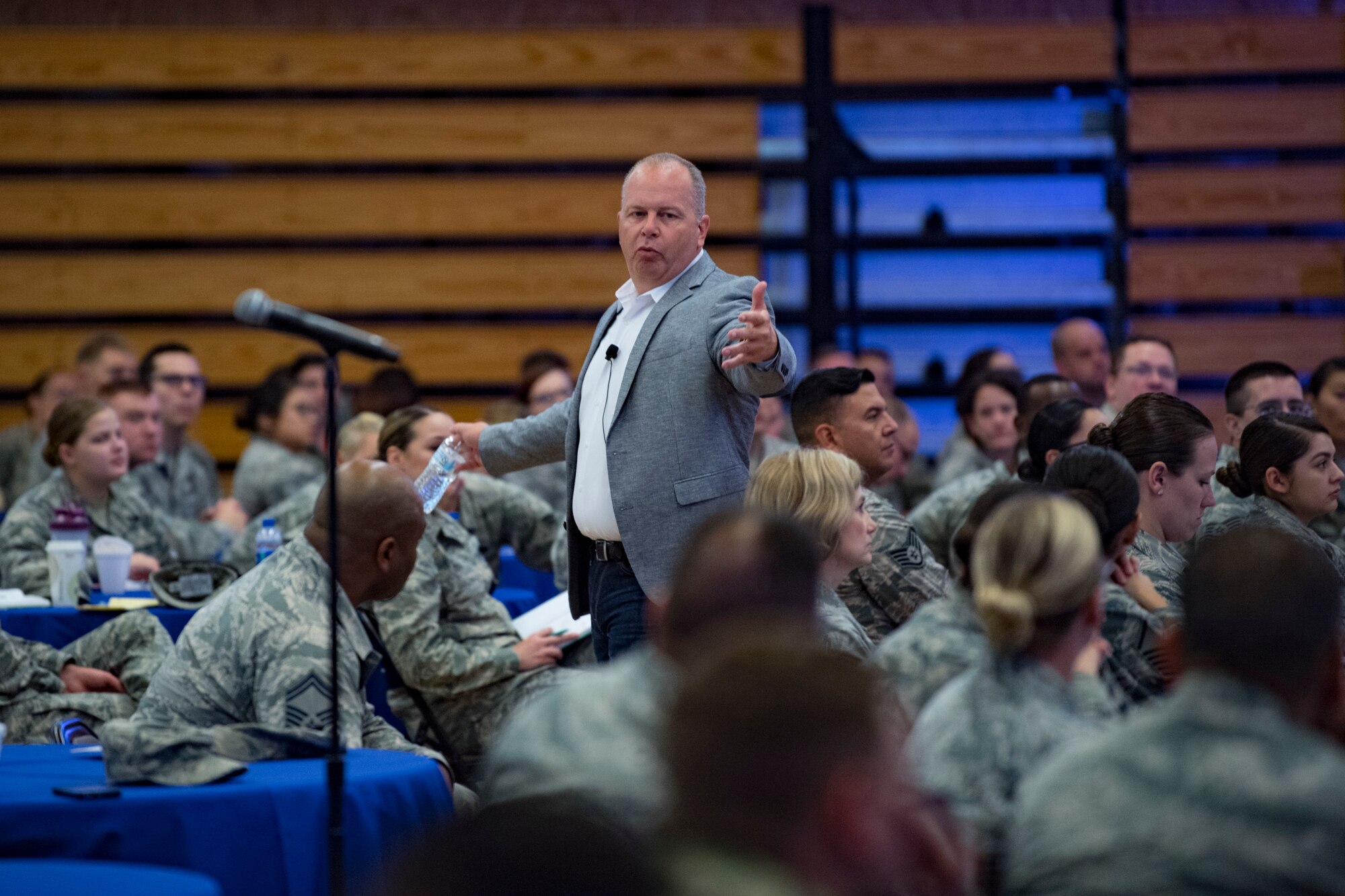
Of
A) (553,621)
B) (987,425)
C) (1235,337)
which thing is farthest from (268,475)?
(1235,337)

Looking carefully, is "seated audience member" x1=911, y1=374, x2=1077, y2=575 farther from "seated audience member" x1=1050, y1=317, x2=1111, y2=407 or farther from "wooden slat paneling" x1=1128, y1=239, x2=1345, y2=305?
"wooden slat paneling" x1=1128, y1=239, x2=1345, y2=305

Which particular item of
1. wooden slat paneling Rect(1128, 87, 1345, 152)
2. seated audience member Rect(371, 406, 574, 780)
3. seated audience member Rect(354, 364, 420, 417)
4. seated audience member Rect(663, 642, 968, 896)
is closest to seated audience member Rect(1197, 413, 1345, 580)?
seated audience member Rect(371, 406, 574, 780)

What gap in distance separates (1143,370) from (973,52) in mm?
3101

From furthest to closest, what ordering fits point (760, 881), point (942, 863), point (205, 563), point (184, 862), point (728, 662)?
point (205, 563) → point (184, 862) → point (942, 863) → point (728, 662) → point (760, 881)

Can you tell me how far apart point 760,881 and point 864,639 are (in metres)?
1.80

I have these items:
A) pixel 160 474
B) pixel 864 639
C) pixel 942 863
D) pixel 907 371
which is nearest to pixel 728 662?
pixel 942 863

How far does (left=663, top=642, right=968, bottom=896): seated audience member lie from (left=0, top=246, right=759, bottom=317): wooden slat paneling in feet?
22.7

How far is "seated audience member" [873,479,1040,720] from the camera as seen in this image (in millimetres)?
2135

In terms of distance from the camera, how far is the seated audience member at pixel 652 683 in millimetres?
1676

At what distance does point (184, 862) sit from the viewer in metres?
2.19

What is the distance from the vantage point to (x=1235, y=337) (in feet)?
26.0

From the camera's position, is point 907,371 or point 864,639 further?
point 907,371

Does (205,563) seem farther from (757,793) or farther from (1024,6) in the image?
(1024,6)

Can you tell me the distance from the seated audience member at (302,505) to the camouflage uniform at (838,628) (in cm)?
238
